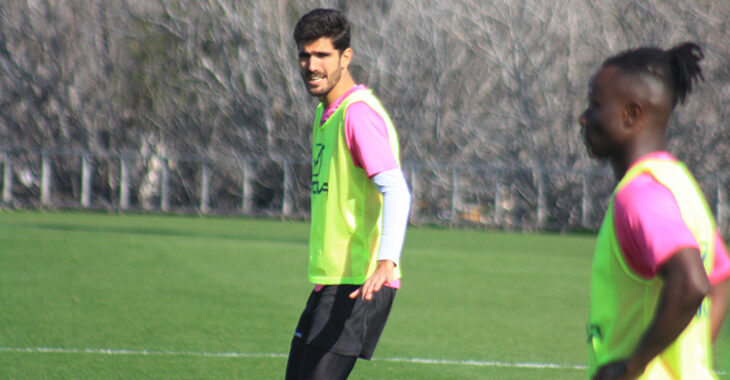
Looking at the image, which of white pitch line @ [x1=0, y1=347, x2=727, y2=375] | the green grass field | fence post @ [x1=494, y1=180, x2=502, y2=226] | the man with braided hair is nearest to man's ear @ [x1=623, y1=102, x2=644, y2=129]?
the man with braided hair

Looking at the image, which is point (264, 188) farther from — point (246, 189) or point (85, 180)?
point (85, 180)

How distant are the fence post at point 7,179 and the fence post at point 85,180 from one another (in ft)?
5.33

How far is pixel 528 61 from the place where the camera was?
88.2 feet

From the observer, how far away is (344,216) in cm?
446

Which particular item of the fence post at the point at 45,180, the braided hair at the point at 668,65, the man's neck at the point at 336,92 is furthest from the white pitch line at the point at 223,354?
the fence post at the point at 45,180

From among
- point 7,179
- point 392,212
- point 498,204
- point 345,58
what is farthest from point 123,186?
point 392,212

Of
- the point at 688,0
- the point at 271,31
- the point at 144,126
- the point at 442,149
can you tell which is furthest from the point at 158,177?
the point at 688,0

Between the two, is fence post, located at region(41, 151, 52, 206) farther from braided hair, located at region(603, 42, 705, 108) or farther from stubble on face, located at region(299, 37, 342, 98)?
braided hair, located at region(603, 42, 705, 108)

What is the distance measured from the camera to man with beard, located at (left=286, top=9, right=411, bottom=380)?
4363mm

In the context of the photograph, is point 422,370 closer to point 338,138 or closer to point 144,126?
point 338,138

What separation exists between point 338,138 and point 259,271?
30.4 ft

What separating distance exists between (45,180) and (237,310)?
17181 millimetres

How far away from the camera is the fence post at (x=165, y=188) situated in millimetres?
25969

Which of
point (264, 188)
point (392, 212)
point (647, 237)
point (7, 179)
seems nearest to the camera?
point (647, 237)
